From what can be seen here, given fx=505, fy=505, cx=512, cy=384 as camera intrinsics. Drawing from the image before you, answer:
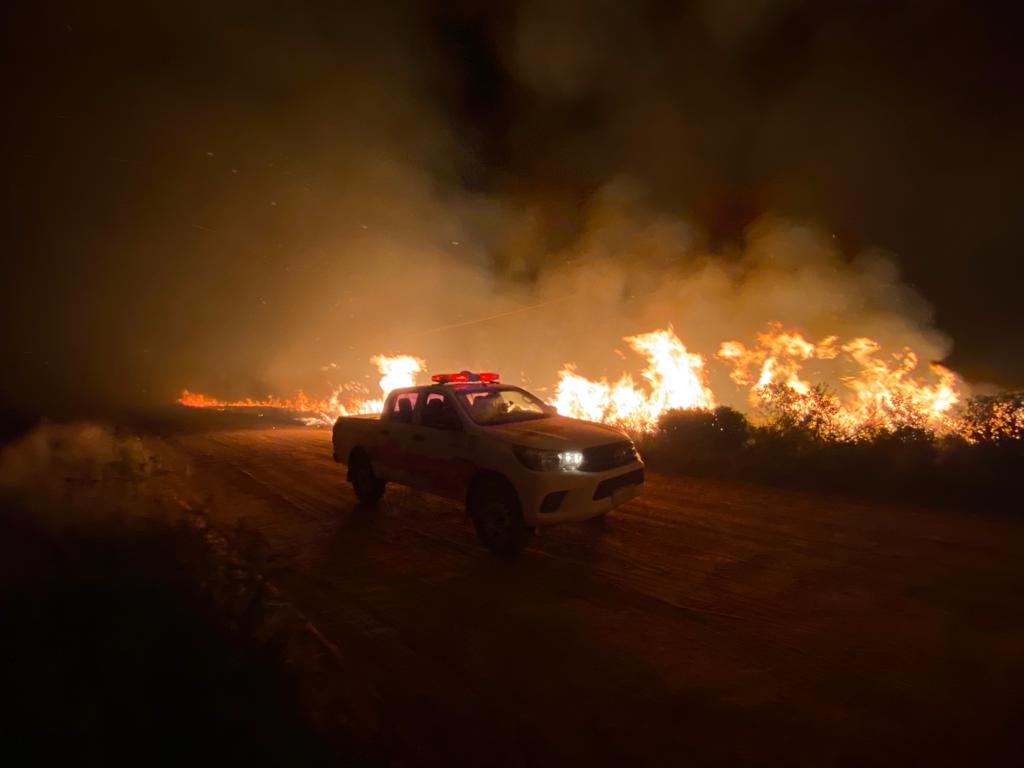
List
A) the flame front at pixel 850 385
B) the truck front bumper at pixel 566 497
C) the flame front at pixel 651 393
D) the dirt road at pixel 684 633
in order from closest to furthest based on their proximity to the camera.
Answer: the dirt road at pixel 684 633
the truck front bumper at pixel 566 497
the flame front at pixel 850 385
the flame front at pixel 651 393

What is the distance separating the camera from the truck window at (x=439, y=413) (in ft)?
20.2

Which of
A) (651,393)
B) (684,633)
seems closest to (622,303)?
(651,393)

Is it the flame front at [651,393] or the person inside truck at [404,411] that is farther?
the flame front at [651,393]

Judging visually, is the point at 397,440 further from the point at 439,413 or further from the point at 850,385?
the point at 850,385

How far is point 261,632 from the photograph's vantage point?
366cm

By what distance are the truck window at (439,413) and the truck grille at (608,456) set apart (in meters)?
1.61

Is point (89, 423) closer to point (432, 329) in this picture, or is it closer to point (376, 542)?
point (432, 329)

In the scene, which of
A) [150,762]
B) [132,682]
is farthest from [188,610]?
[150,762]

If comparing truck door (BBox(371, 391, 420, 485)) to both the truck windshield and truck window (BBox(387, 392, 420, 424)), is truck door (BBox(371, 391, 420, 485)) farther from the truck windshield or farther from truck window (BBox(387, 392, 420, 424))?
the truck windshield

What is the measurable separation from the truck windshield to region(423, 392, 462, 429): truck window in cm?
18

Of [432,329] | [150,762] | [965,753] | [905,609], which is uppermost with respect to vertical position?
[432,329]

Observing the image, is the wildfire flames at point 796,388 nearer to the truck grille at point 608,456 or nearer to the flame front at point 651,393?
the flame front at point 651,393

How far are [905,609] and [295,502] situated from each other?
7461 mm

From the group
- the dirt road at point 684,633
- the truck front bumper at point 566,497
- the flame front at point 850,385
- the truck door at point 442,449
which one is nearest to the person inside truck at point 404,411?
the truck door at point 442,449
